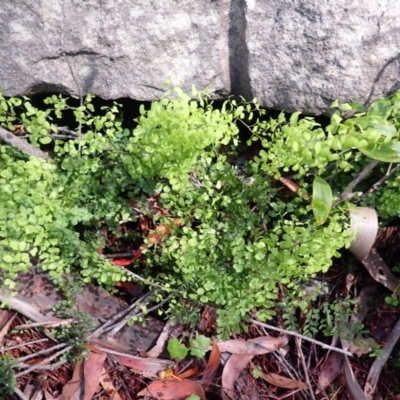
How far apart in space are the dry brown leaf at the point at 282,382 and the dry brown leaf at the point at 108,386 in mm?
619

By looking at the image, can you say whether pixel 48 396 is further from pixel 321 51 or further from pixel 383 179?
pixel 321 51

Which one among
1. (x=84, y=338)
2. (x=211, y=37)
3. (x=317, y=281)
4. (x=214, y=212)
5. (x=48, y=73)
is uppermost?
(x=211, y=37)

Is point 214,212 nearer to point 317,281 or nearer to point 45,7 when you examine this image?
point 317,281

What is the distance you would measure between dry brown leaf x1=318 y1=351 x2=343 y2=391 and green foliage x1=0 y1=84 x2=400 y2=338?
15 centimetres

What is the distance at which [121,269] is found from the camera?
2.12m

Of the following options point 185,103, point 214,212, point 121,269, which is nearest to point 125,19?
point 185,103

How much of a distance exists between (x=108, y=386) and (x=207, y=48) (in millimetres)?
1456

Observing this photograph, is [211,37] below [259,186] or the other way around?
the other way around

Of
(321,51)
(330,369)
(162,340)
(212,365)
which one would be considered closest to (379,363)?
(330,369)

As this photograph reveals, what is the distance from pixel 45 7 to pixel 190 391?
5.39 feet

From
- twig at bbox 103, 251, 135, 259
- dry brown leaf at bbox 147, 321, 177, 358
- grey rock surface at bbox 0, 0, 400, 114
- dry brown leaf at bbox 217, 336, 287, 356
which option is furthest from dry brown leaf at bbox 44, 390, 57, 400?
grey rock surface at bbox 0, 0, 400, 114

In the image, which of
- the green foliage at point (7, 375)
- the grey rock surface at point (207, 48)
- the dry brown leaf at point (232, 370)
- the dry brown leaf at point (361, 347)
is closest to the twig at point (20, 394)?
the green foliage at point (7, 375)

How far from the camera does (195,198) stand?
211 centimetres

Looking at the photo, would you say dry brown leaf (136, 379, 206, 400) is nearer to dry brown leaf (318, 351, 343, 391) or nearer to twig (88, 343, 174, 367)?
twig (88, 343, 174, 367)
